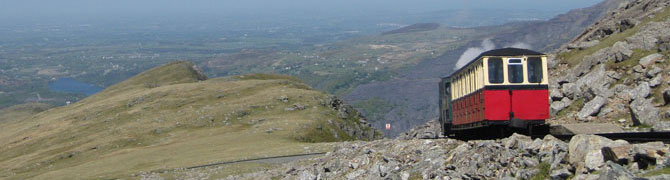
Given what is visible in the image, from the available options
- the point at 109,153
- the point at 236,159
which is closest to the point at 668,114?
the point at 236,159

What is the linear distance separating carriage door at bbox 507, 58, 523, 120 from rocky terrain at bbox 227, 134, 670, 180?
4.86m

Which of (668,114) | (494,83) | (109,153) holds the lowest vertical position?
(109,153)

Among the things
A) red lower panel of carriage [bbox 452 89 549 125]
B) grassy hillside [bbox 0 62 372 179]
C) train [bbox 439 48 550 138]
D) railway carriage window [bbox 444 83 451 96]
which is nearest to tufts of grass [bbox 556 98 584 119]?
railway carriage window [bbox 444 83 451 96]

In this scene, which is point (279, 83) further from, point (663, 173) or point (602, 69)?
point (663, 173)

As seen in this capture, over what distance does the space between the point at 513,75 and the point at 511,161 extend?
11.8m

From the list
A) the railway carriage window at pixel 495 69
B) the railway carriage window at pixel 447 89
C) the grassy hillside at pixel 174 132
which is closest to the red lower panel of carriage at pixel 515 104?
the railway carriage window at pixel 495 69

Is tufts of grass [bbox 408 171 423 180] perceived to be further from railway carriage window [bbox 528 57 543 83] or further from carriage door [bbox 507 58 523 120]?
railway carriage window [bbox 528 57 543 83]

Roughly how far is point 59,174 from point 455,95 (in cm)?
4384

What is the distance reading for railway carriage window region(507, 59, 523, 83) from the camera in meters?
38.1

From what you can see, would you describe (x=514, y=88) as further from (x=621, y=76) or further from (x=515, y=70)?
(x=621, y=76)

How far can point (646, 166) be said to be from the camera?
72.0ft

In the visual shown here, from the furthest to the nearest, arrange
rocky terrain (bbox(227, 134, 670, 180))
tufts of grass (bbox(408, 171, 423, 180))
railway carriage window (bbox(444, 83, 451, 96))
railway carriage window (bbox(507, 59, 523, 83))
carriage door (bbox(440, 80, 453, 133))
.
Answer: carriage door (bbox(440, 80, 453, 133)) → railway carriage window (bbox(444, 83, 451, 96)) → railway carriage window (bbox(507, 59, 523, 83)) → tufts of grass (bbox(408, 171, 423, 180)) → rocky terrain (bbox(227, 134, 670, 180))

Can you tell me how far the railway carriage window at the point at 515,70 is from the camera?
38125 mm

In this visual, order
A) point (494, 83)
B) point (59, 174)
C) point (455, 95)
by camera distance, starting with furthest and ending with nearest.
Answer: point (59, 174)
point (455, 95)
point (494, 83)
